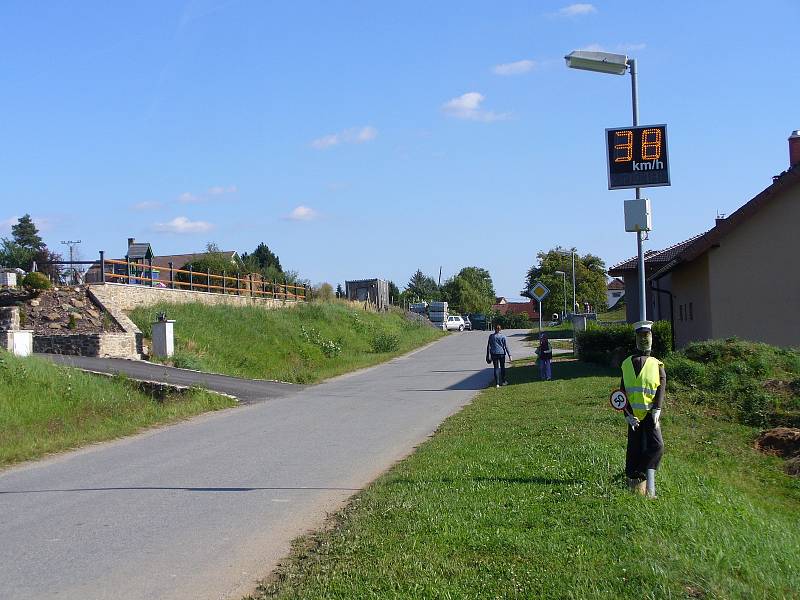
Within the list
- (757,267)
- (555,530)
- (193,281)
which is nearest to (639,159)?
(555,530)

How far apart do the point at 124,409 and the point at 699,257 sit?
16.4m

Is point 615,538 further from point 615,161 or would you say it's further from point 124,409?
point 124,409

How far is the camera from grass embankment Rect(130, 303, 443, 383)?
29875mm

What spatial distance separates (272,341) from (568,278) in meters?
63.0

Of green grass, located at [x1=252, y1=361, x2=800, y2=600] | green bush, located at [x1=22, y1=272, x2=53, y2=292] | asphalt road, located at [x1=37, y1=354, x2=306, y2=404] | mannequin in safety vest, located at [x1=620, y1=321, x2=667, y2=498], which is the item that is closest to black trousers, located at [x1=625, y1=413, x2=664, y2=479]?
mannequin in safety vest, located at [x1=620, y1=321, x2=667, y2=498]

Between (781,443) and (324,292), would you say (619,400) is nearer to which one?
(781,443)

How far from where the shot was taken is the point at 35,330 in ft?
90.2

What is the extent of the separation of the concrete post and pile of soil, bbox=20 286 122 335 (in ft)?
4.03

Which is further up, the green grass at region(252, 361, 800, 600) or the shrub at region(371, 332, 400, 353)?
the shrub at region(371, 332, 400, 353)

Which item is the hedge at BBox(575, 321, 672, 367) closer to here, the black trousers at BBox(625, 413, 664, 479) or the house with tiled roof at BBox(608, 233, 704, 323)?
the house with tiled roof at BBox(608, 233, 704, 323)

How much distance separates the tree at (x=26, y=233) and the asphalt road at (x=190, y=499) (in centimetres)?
6861

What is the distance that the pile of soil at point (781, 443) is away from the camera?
13.0 metres

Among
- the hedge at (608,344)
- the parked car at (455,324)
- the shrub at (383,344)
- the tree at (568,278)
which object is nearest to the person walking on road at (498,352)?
the hedge at (608,344)

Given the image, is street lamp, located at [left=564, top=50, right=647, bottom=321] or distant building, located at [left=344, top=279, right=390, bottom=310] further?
distant building, located at [left=344, top=279, right=390, bottom=310]
